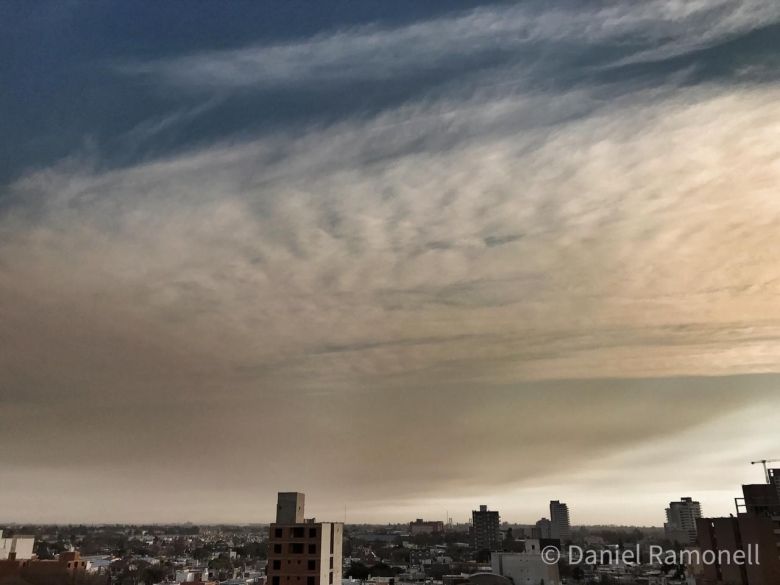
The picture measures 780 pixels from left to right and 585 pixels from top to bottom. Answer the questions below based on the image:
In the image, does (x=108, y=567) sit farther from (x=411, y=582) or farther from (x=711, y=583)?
(x=711, y=583)

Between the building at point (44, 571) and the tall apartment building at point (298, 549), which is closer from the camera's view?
the tall apartment building at point (298, 549)

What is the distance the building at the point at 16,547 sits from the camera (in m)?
56.1

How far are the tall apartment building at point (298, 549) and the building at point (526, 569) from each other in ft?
156

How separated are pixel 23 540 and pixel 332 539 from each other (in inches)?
1694

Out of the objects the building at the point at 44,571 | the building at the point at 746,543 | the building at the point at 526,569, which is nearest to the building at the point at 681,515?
the building at the point at 526,569

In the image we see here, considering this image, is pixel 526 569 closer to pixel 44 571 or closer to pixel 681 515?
pixel 44 571

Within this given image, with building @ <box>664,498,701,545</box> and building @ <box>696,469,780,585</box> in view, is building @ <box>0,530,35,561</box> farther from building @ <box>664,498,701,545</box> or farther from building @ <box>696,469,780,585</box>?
building @ <box>664,498,701,545</box>

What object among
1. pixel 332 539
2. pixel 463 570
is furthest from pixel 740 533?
pixel 463 570

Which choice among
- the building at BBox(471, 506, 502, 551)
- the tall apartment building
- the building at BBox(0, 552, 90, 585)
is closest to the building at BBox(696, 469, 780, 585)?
the tall apartment building

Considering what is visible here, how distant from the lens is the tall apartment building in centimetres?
3653

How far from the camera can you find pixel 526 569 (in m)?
77.4

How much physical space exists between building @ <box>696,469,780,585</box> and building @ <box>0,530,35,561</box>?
202 feet

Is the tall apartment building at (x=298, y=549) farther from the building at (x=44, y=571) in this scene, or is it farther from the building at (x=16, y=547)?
the building at (x=16, y=547)

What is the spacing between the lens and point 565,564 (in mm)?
112438
